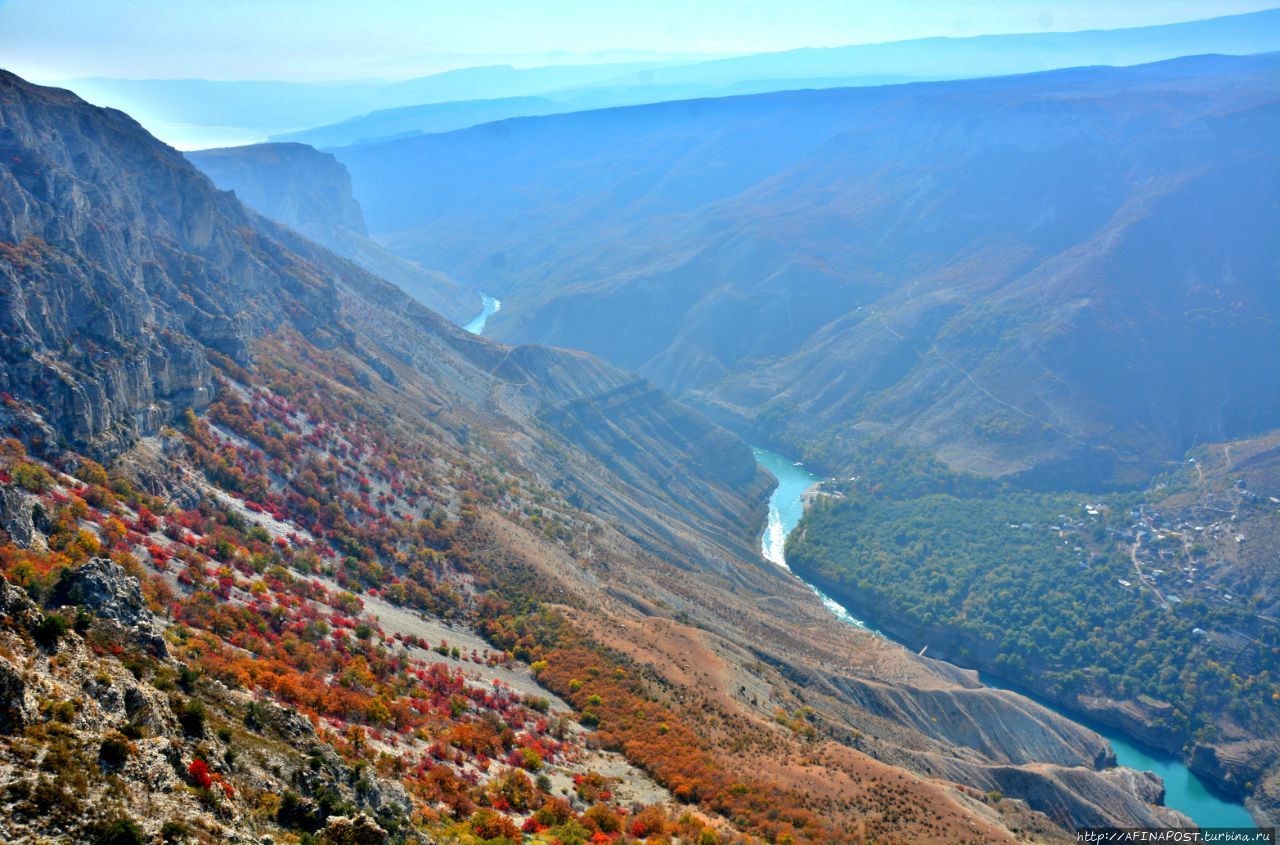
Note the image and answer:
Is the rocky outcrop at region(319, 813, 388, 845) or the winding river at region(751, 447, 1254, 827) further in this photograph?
the winding river at region(751, 447, 1254, 827)

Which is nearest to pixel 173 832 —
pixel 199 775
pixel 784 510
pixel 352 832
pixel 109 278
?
pixel 199 775

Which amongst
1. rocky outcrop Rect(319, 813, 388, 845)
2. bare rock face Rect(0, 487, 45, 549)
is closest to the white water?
rocky outcrop Rect(319, 813, 388, 845)

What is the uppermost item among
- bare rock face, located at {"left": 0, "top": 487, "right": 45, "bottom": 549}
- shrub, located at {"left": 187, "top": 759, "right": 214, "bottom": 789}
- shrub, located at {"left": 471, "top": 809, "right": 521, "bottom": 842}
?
bare rock face, located at {"left": 0, "top": 487, "right": 45, "bottom": 549}

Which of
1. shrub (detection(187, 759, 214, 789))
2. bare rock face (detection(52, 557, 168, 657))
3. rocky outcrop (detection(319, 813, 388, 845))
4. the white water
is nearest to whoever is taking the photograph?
shrub (detection(187, 759, 214, 789))

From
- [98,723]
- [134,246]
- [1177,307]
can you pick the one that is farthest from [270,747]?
[1177,307]

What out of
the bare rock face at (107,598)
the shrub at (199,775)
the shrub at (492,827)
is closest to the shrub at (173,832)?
the shrub at (199,775)

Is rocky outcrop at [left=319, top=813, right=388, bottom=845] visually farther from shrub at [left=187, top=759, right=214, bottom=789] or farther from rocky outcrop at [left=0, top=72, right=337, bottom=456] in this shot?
rocky outcrop at [left=0, top=72, right=337, bottom=456]

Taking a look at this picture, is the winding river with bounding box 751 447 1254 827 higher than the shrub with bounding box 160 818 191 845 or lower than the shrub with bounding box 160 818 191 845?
lower

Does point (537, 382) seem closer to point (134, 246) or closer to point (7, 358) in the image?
point (134, 246)
